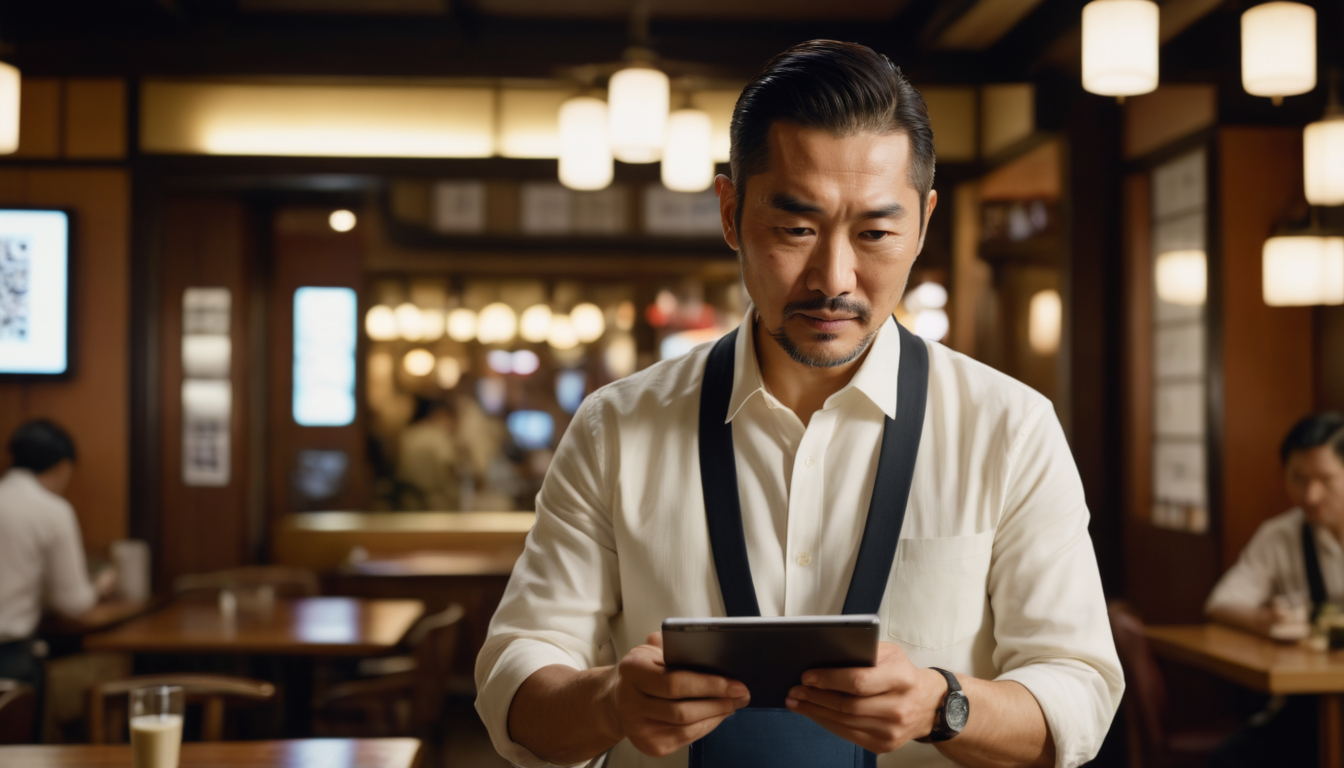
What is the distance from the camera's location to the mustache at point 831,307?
125cm

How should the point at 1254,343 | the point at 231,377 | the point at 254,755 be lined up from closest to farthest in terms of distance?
the point at 254,755 → the point at 1254,343 → the point at 231,377

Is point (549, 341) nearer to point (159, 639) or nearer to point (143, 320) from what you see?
point (143, 320)

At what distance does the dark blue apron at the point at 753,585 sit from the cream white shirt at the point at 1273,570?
10.3 feet

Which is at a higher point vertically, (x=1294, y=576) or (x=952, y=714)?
(x=952, y=714)

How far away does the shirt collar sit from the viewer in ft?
4.58

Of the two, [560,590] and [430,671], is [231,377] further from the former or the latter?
[560,590]

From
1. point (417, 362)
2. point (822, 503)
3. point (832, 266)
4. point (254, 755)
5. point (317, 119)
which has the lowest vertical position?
point (254, 755)

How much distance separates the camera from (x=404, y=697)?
458 cm

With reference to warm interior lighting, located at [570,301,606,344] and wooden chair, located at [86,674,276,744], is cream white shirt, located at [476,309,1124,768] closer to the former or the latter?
wooden chair, located at [86,674,276,744]

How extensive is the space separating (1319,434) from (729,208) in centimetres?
313

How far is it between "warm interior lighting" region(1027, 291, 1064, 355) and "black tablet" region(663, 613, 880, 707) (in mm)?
6266

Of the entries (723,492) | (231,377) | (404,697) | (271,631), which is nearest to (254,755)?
(723,492)

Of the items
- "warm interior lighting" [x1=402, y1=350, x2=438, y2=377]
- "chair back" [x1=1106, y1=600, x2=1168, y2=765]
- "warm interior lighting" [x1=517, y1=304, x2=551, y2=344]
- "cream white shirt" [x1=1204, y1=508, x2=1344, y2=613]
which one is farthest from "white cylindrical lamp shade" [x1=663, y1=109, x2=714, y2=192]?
"warm interior lighting" [x1=402, y1=350, x2=438, y2=377]

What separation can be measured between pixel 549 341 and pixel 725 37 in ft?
18.0
